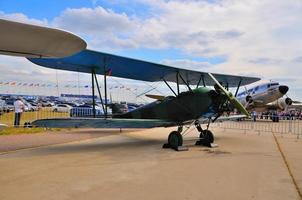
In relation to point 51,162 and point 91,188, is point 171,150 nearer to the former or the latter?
point 51,162

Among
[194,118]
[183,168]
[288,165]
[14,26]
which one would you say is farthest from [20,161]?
[288,165]

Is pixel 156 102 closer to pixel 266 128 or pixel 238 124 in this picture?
pixel 266 128

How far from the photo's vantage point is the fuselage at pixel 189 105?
31.3 ft

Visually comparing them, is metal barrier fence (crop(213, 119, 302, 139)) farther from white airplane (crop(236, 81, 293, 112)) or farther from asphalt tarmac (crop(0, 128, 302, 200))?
asphalt tarmac (crop(0, 128, 302, 200))

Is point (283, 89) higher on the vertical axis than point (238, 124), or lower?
higher

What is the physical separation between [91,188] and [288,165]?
456 centimetres

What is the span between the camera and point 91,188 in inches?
189

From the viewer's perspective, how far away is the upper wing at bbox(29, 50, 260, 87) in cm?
883

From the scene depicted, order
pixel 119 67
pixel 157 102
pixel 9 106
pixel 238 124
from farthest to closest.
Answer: pixel 9 106 → pixel 238 124 → pixel 157 102 → pixel 119 67

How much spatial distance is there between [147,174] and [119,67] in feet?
17.2

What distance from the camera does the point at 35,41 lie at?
4.32m

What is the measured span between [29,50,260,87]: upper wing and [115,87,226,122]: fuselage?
1.15m

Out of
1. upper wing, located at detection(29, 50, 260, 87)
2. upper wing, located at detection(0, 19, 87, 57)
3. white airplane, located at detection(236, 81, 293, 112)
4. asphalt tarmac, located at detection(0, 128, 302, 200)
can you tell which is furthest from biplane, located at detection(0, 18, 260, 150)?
white airplane, located at detection(236, 81, 293, 112)

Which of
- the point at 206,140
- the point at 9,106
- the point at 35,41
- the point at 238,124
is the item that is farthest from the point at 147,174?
the point at 9,106
